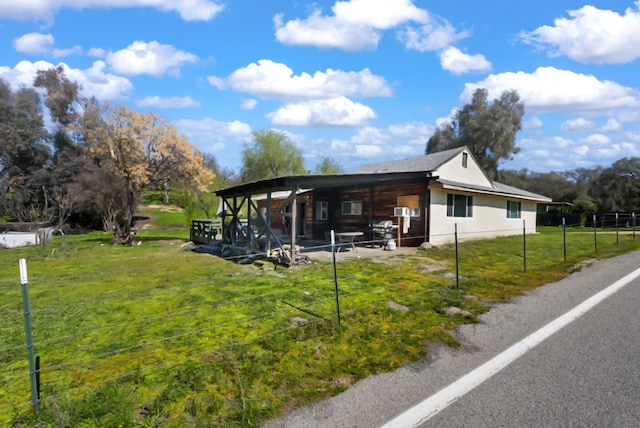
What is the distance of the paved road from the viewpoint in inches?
113

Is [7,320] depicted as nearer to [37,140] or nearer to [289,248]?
[289,248]

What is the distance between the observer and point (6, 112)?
3316cm

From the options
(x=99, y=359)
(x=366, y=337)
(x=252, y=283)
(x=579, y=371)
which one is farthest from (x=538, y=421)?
(x=252, y=283)

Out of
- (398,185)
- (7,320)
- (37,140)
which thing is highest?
(37,140)

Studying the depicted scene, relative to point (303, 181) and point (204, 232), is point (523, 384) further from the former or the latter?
point (204, 232)

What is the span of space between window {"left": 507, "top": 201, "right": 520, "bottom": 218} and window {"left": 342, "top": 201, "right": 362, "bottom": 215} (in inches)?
355

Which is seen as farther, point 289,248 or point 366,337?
point 289,248

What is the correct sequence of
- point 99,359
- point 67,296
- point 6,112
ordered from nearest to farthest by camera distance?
point 99,359, point 67,296, point 6,112

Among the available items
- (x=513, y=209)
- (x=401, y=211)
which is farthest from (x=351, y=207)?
(x=513, y=209)

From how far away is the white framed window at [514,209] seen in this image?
21.3 meters

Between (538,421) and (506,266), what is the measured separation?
7909 mm

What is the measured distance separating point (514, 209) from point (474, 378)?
20.9m

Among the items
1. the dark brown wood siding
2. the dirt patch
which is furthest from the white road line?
the dirt patch

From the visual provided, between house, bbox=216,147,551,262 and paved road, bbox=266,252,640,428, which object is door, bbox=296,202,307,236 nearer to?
house, bbox=216,147,551,262
